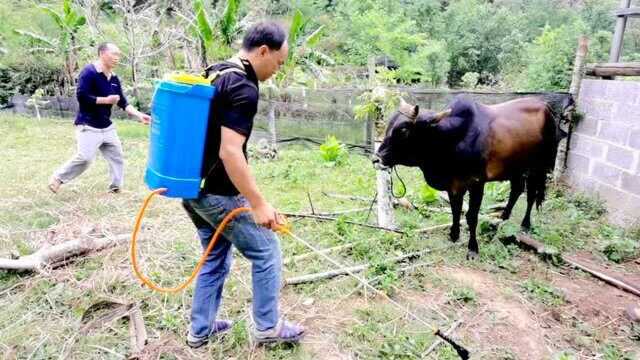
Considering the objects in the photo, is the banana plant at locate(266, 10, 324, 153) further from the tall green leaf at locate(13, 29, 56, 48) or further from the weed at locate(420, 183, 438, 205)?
the tall green leaf at locate(13, 29, 56, 48)

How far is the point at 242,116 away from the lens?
83.7 inches

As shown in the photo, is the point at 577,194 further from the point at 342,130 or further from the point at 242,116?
the point at 342,130

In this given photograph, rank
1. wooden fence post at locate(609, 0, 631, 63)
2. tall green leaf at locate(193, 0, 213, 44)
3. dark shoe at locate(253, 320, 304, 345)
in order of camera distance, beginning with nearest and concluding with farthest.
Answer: dark shoe at locate(253, 320, 304, 345), wooden fence post at locate(609, 0, 631, 63), tall green leaf at locate(193, 0, 213, 44)

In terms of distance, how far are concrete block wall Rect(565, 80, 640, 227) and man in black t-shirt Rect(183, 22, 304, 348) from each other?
417 cm

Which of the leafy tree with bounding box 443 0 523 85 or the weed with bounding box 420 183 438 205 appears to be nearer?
the weed with bounding box 420 183 438 205

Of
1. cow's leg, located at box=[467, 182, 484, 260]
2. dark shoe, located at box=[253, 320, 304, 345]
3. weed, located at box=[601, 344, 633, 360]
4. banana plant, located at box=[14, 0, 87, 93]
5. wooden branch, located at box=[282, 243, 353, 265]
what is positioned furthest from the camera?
banana plant, located at box=[14, 0, 87, 93]

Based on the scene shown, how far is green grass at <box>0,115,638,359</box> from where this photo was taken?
Result: 9.66ft

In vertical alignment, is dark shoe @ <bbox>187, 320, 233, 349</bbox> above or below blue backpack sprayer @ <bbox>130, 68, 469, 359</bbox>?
below

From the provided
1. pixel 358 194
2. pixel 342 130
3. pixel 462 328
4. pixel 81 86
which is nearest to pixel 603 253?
pixel 462 328

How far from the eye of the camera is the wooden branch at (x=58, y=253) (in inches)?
141

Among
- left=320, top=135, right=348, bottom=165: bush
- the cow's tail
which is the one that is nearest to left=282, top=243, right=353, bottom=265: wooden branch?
the cow's tail

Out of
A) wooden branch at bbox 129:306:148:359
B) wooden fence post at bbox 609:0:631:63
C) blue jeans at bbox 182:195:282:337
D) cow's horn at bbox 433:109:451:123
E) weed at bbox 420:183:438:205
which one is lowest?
wooden branch at bbox 129:306:148:359

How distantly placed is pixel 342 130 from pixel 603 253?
7089mm

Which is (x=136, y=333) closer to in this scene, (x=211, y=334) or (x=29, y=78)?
(x=211, y=334)
